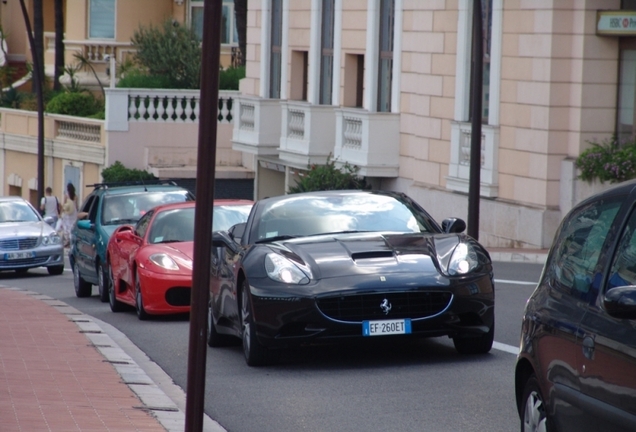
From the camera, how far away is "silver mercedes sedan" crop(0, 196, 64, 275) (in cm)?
2625

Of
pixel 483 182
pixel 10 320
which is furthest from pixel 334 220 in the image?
pixel 483 182

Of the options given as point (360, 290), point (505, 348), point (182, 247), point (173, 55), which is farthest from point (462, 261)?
point (173, 55)

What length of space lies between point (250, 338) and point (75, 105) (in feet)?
108

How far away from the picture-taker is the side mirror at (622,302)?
16.9 feet

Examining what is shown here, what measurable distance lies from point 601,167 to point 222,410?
13.7 metres

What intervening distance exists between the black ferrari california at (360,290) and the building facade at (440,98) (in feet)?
39.4

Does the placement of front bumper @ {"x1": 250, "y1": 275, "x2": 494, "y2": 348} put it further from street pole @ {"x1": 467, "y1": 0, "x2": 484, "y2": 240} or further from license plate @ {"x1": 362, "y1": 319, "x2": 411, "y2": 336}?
street pole @ {"x1": 467, "y1": 0, "x2": 484, "y2": 240}

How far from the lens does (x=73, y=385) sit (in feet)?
31.4

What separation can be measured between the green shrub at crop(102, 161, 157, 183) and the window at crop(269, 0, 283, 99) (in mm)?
4406

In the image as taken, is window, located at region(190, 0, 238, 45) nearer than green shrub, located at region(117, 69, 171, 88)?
No

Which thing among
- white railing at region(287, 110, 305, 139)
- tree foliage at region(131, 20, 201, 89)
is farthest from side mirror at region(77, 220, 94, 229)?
tree foliage at region(131, 20, 201, 89)

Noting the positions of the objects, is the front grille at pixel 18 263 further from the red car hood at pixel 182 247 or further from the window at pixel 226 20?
the window at pixel 226 20

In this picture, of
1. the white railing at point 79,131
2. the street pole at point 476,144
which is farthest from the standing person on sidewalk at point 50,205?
the street pole at point 476,144

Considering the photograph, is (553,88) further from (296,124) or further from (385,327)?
(385,327)
